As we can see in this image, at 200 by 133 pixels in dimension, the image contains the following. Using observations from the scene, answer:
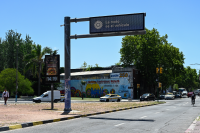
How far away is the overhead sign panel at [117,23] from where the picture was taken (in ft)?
56.8

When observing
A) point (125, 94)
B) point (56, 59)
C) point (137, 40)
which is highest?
point (137, 40)

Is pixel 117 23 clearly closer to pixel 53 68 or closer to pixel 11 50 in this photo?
pixel 53 68

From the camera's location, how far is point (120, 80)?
195 ft

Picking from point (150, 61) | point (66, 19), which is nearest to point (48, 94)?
point (66, 19)

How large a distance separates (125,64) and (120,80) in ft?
27.5

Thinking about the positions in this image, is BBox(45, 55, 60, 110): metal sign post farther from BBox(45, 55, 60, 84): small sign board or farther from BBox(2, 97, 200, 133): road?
BBox(2, 97, 200, 133): road

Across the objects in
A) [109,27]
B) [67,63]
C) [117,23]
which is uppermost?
[117,23]

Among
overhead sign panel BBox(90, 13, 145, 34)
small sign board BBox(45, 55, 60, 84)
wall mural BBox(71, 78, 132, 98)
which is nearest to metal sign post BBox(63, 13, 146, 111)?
overhead sign panel BBox(90, 13, 145, 34)

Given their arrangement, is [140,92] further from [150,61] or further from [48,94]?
[48,94]

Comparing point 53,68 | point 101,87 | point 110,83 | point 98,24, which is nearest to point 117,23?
point 98,24

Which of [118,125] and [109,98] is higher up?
[118,125]

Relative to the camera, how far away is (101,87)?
205 ft

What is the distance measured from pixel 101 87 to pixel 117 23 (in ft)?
149

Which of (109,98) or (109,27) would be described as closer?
(109,27)
